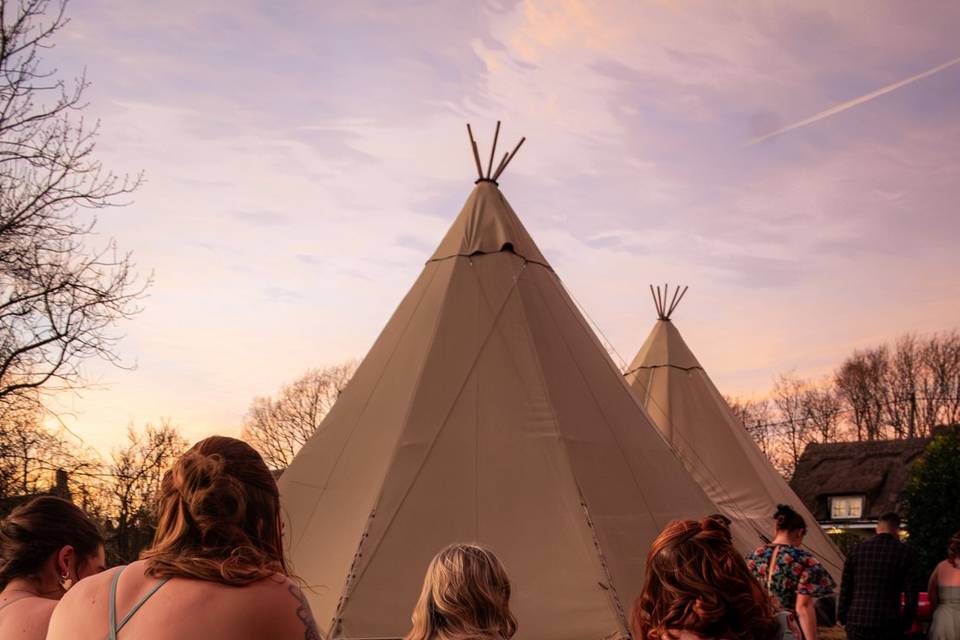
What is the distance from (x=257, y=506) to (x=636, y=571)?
21.5 feet

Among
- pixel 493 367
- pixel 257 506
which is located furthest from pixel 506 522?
pixel 257 506

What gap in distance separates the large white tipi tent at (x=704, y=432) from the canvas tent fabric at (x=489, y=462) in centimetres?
525

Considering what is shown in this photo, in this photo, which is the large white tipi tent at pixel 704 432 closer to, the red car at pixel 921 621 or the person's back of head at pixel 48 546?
the red car at pixel 921 621

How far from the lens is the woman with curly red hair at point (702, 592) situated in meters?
2.42

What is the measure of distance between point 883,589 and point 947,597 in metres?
0.45

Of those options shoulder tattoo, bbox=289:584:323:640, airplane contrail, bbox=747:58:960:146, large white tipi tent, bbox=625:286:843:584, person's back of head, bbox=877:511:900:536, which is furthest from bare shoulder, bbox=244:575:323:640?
airplane contrail, bbox=747:58:960:146

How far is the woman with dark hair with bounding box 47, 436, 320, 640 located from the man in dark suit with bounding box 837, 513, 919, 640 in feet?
18.9

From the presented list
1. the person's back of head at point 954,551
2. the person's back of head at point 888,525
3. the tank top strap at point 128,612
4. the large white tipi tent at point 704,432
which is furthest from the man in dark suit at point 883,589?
the large white tipi tent at point 704,432

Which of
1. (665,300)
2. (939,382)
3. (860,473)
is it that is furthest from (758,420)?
(665,300)

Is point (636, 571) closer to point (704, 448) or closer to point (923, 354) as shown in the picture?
point (704, 448)

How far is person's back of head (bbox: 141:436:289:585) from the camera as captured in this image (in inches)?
76.8

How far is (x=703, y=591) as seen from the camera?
7.95 feet

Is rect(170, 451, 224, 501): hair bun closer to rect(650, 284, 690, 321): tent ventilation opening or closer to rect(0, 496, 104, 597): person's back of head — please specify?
rect(0, 496, 104, 597): person's back of head

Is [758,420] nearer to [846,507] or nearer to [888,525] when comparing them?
[846,507]
